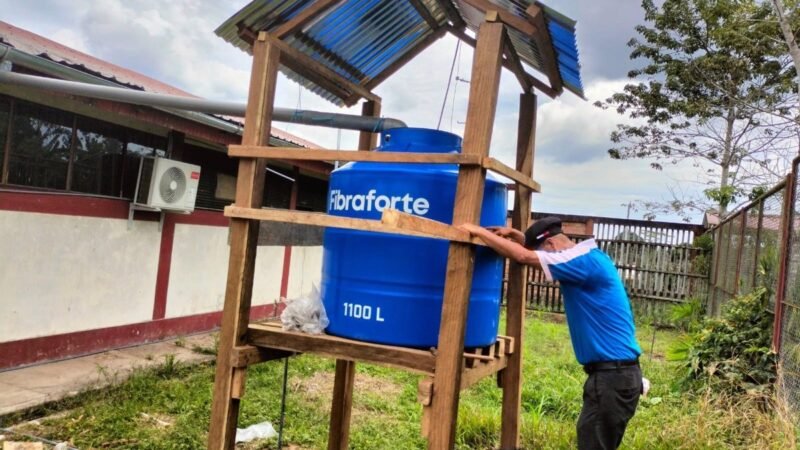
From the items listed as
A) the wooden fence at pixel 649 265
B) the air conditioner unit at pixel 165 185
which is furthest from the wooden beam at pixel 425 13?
the wooden fence at pixel 649 265

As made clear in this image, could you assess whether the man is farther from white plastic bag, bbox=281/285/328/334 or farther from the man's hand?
white plastic bag, bbox=281/285/328/334

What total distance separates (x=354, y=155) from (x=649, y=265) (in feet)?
39.8

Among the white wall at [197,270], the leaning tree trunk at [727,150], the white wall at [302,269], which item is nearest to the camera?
the white wall at [197,270]

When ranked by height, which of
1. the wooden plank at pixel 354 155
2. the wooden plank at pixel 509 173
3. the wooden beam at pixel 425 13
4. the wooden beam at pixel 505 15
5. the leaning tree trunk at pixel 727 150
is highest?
the leaning tree trunk at pixel 727 150

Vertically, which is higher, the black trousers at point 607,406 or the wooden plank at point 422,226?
the wooden plank at point 422,226

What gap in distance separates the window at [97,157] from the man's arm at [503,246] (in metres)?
5.17

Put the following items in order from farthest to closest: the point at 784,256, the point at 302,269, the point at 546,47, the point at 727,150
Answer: the point at 727,150 → the point at 302,269 → the point at 784,256 → the point at 546,47

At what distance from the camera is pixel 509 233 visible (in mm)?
2695

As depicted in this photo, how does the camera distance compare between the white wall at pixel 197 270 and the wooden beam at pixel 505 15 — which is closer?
the wooden beam at pixel 505 15

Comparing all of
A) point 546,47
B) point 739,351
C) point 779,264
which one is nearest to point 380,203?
point 546,47

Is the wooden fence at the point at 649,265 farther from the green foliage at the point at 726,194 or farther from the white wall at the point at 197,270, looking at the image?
the white wall at the point at 197,270

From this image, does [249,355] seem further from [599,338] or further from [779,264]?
[779,264]

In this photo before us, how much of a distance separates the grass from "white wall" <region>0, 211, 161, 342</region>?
1127mm

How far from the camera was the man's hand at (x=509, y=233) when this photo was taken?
2484 mm
